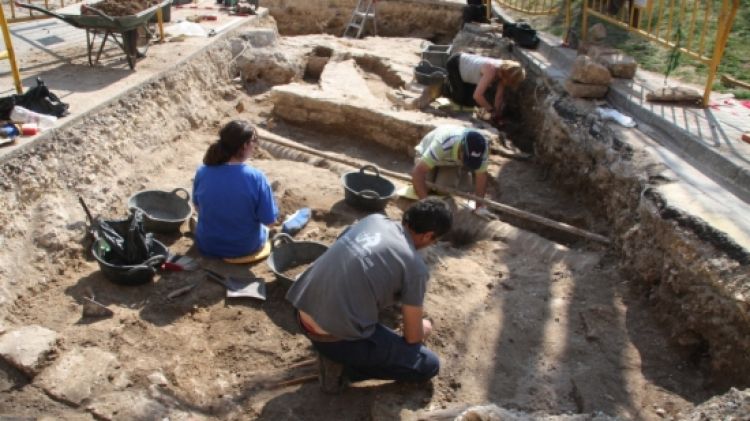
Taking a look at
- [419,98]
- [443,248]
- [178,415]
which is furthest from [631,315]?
[419,98]

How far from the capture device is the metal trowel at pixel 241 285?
4.29 meters

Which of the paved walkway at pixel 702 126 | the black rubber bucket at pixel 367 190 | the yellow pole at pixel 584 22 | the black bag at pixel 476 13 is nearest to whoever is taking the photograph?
the paved walkway at pixel 702 126

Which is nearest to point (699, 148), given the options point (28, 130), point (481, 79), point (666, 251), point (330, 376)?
point (666, 251)

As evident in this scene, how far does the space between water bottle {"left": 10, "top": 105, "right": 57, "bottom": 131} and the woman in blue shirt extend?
58.8 inches

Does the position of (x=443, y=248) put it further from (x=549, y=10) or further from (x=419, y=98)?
(x=549, y=10)

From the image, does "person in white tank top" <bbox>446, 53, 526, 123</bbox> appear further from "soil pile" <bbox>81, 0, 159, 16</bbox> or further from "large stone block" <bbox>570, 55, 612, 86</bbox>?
"soil pile" <bbox>81, 0, 159, 16</bbox>

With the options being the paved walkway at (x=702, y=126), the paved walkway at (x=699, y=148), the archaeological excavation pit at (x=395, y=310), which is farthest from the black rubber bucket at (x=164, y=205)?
the paved walkway at (x=702, y=126)

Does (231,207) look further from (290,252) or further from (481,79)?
(481,79)

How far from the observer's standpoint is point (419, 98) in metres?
8.59

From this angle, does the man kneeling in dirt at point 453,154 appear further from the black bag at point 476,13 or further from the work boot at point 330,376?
the black bag at point 476,13

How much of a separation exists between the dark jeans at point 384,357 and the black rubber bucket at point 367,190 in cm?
234

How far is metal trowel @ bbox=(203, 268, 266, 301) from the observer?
4289mm

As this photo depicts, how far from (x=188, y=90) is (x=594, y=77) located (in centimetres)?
487

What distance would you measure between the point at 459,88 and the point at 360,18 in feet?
18.8
